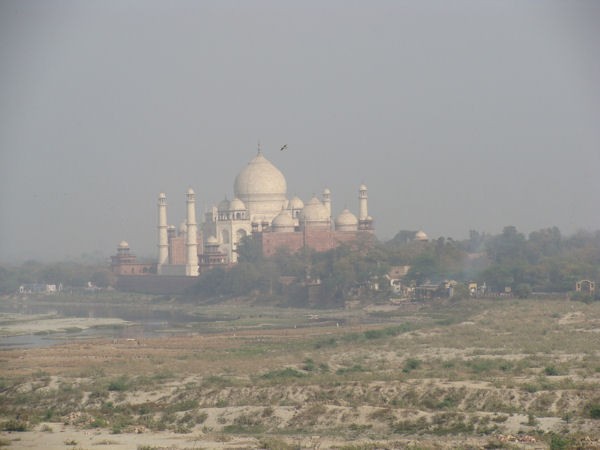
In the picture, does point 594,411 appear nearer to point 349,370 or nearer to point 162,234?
point 349,370

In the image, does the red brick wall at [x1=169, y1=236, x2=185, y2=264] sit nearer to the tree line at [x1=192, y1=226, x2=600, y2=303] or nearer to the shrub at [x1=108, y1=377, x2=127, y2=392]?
the tree line at [x1=192, y1=226, x2=600, y2=303]

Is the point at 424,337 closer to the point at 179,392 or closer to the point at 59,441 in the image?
the point at 179,392

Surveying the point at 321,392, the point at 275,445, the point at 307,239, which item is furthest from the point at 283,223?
the point at 275,445

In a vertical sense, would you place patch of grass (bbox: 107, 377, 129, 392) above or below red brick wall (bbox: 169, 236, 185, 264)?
below

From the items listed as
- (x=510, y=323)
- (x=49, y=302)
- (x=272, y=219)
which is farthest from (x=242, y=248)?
(x=510, y=323)

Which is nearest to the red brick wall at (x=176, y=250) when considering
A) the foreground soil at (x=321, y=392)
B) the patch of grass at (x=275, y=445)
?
the foreground soil at (x=321, y=392)

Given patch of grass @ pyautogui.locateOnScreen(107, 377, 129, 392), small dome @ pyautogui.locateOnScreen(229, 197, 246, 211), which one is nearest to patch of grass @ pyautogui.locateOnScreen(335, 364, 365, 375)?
patch of grass @ pyautogui.locateOnScreen(107, 377, 129, 392)
